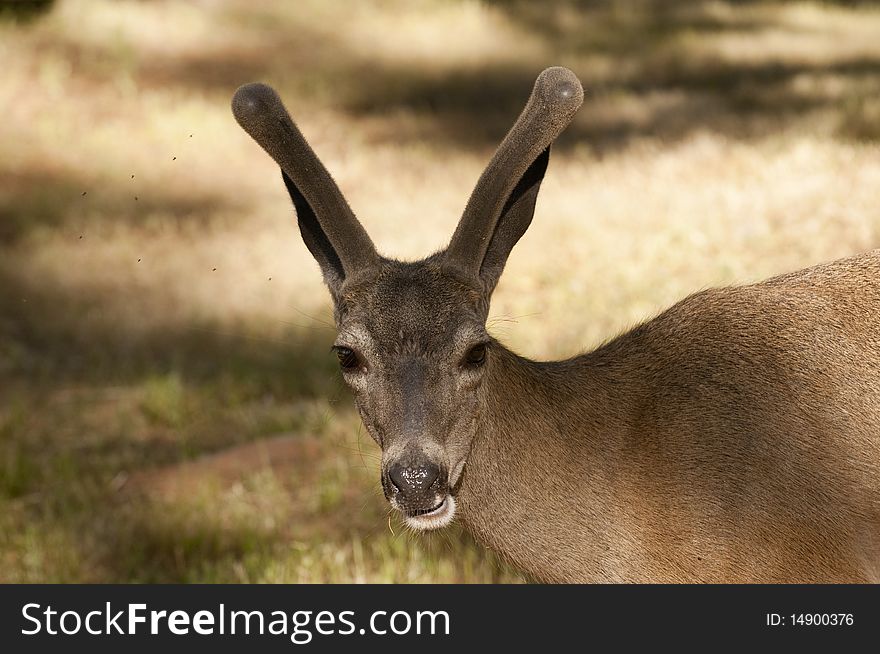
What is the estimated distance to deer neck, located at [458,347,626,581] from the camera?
5051 mm

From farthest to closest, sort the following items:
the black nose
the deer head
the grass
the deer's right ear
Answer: the grass < the deer's right ear < the deer head < the black nose

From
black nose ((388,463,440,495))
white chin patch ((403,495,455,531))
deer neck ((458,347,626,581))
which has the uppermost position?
deer neck ((458,347,626,581))

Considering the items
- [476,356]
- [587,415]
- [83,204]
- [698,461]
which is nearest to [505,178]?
[476,356]

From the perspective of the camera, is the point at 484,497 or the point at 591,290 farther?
the point at 591,290

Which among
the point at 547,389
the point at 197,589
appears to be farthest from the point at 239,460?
the point at 547,389

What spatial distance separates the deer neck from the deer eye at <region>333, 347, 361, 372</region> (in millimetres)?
516

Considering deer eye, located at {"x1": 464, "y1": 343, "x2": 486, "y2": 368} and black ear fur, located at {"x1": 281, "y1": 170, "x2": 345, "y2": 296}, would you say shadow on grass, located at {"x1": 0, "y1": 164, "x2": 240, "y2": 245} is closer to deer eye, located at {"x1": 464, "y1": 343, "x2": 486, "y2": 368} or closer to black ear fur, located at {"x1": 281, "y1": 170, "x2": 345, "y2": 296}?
black ear fur, located at {"x1": 281, "y1": 170, "x2": 345, "y2": 296}

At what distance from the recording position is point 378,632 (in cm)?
565

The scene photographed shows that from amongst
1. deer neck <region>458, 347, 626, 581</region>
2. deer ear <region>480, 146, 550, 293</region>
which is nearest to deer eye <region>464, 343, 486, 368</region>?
deer neck <region>458, 347, 626, 581</region>

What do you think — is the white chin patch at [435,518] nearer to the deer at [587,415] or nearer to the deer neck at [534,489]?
the deer at [587,415]

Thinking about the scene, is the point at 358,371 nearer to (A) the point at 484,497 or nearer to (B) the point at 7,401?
(A) the point at 484,497

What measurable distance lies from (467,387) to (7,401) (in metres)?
6.62

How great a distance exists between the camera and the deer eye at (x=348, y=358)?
483cm

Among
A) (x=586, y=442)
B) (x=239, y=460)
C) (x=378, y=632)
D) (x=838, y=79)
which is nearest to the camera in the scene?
(x=586, y=442)
